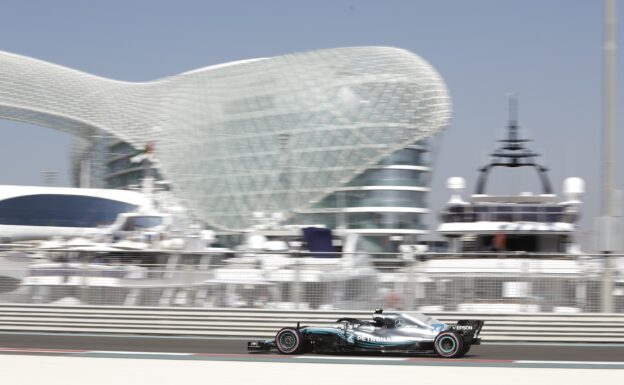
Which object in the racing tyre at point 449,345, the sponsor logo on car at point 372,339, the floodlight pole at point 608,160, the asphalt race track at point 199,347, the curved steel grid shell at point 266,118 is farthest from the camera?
the curved steel grid shell at point 266,118

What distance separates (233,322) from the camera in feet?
62.0

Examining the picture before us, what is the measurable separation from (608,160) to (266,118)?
68.5 m

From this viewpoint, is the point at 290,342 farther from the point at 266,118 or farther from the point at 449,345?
the point at 266,118

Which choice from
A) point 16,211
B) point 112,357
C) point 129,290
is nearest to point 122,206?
point 16,211

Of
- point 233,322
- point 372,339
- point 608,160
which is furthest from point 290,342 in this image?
point 608,160

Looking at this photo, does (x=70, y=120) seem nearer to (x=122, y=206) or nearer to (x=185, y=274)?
(x=122, y=206)

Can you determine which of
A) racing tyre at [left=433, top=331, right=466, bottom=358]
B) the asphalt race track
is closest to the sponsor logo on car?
racing tyre at [left=433, top=331, right=466, bottom=358]

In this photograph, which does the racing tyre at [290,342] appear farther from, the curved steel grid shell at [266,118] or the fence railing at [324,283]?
the curved steel grid shell at [266,118]

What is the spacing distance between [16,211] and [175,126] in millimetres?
24451

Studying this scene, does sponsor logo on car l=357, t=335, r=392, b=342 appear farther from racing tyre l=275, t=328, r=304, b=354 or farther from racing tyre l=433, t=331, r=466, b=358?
racing tyre l=275, t=328, r=304, b=354

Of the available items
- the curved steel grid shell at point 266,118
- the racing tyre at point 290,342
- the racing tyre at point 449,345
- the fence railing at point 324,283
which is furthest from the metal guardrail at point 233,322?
the curved steel grid shell at point 266,118

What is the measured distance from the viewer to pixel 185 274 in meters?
19.1

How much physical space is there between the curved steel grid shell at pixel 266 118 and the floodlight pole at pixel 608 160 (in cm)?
6266

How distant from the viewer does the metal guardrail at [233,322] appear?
58.1 feet
